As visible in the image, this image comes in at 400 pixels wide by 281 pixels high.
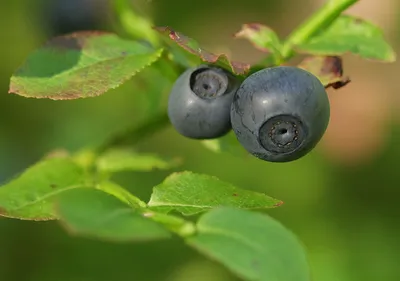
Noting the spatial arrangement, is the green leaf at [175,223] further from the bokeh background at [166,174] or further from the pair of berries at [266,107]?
the bokeh background at [166,174]

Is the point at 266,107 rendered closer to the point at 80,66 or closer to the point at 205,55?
the point at 205,55

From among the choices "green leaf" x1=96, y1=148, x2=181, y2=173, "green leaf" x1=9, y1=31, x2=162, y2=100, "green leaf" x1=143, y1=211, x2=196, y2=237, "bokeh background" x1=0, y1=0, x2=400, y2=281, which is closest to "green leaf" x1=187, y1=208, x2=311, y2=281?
"green leaf" x1=143, y1=211, x2=196, y2=237

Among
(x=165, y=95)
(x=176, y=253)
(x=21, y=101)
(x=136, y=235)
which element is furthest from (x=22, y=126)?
(x=136, y=235)

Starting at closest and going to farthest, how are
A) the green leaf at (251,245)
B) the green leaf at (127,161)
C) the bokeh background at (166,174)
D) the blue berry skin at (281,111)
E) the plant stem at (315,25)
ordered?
the green leaf at (251,245)
the blue berry skin at (281,111)
the plant stem at (315,25)
the green leaf at (127,161)
the bokeh background at (166,174)

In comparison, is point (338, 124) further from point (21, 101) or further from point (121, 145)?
point (121, 145)

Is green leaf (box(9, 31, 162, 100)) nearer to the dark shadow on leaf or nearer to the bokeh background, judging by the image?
the dark shadow on leaf

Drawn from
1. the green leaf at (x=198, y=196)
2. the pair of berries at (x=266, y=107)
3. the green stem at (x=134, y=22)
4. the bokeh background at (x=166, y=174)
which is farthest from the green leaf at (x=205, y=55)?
the bokeh background at (x=166, y=174)
